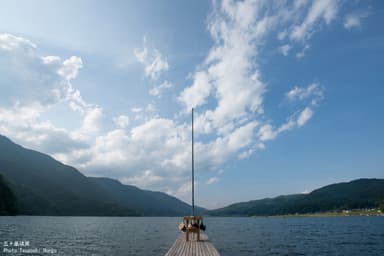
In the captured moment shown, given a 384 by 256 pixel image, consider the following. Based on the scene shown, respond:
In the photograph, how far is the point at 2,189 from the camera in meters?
147

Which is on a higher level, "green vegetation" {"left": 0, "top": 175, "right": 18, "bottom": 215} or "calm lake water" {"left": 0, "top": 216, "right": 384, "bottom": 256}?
"green vegetation" {"left": 0, "top": 175, "right": 18, "bottom": 215}

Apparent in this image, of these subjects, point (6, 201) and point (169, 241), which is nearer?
point (169, 241)

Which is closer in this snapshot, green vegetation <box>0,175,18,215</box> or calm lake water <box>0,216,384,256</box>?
calm lake water <box>0,216,384,256</box>

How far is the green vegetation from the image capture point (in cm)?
14750

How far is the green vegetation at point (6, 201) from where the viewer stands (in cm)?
14750

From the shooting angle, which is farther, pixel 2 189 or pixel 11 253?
pixel 2 189

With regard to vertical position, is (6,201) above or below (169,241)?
above

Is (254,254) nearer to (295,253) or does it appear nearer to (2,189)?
(295,253)

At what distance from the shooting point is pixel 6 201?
5940 inches

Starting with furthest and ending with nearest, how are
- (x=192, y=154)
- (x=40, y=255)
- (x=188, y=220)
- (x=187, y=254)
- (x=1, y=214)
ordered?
(x=1, y=214) < (x=192, y=154) < (x=188, y=220) < (x=40, y=255) < (x=187, y=254)

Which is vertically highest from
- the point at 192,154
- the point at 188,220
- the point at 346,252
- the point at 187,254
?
the point at 192,154

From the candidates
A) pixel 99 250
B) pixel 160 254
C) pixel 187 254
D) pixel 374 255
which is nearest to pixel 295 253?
pixel 374 255

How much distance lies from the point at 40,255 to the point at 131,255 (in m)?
9.37

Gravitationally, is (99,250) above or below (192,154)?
below
